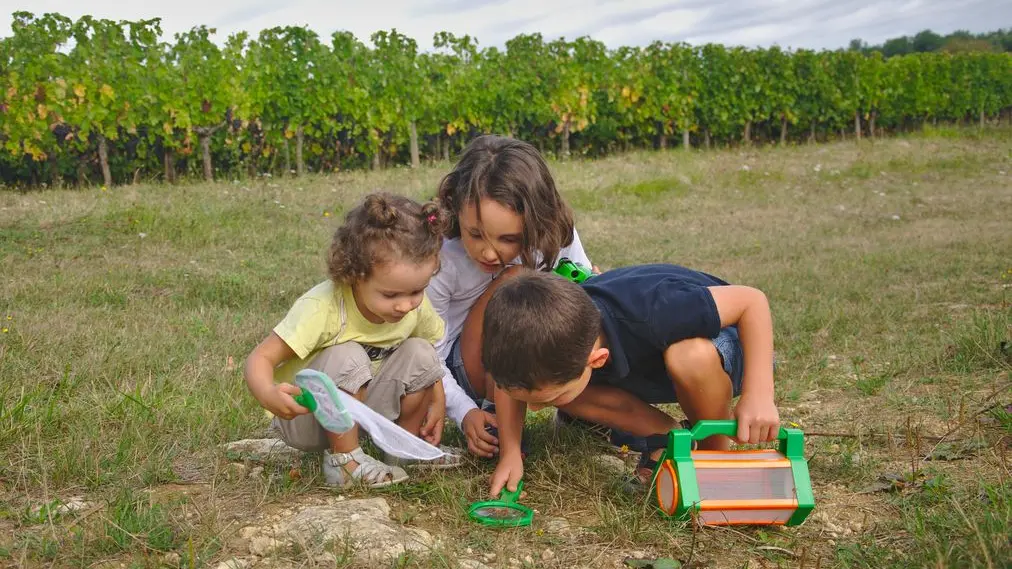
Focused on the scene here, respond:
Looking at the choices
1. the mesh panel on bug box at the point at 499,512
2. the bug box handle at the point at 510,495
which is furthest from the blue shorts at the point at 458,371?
the mesh panel on bug box at the point at 499,512

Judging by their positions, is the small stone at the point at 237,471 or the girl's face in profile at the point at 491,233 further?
the girl's face in profile at the point at 491,233

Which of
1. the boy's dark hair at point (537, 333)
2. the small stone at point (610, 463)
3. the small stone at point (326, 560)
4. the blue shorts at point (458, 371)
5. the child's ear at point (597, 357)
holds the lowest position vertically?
the small stone at point (610, 463)

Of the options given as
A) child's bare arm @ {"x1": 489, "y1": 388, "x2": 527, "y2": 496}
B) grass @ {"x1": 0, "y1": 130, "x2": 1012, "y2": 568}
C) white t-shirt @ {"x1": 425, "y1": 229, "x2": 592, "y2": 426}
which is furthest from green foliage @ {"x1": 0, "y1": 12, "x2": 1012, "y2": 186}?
child's bare arm @ {"x1": 489, "y1": 388, "x2": 527, "y2": 496}

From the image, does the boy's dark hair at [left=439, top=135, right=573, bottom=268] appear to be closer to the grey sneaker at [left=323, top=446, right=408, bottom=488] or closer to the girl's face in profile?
the girl's face in profile

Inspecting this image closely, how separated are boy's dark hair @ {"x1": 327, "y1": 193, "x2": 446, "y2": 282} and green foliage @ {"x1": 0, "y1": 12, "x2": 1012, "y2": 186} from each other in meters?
8.27

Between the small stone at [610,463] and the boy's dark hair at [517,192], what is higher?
the boy's dark hair at [517,192]

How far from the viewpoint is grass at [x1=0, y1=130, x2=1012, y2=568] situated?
7.27ft

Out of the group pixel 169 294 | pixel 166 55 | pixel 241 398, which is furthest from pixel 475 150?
pixel 166 55

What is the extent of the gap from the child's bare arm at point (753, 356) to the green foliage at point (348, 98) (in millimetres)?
8788

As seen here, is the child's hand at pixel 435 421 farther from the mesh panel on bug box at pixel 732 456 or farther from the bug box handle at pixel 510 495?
the mesh panel on bug box at pixel 732 456

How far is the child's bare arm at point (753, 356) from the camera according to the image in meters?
2.36

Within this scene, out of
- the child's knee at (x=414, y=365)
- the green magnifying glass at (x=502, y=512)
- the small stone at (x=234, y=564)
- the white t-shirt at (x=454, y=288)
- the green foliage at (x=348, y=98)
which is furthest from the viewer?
the green foliage at (x=348, y=98)

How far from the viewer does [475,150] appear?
309 cm

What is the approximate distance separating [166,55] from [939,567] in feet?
33.4
